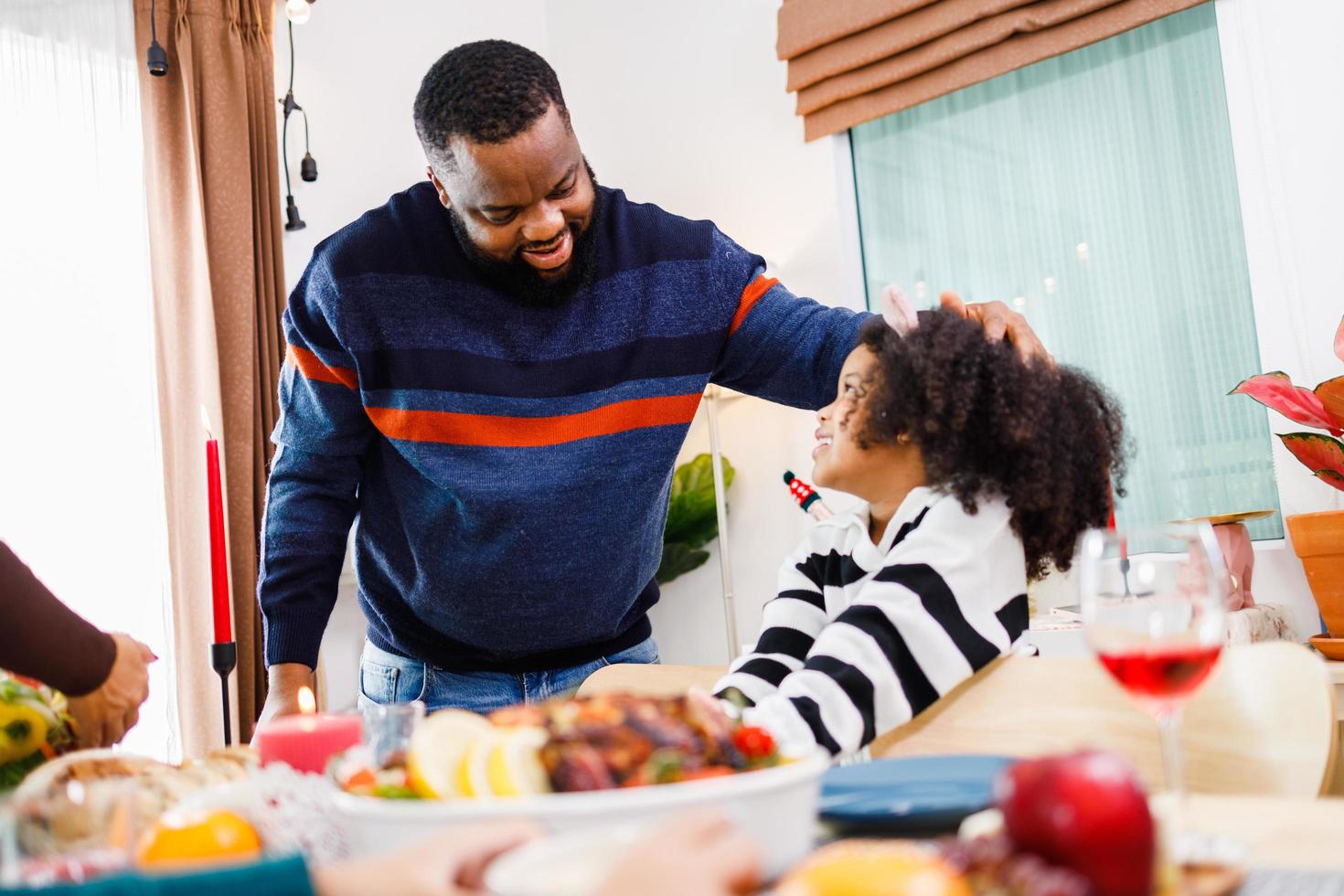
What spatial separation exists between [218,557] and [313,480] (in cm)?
61

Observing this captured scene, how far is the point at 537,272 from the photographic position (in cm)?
155

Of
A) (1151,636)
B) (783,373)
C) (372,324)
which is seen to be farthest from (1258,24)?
(1151,636)

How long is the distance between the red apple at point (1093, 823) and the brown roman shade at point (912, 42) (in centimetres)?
280

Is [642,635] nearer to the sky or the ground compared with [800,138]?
nearer to the ground

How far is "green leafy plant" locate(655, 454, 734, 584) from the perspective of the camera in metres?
3.66

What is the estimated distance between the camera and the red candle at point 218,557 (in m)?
1.01

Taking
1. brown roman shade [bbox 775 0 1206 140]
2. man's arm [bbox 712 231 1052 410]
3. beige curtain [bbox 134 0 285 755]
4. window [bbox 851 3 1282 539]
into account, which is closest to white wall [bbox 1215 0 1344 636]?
window [bbox 851 3 1282 539]

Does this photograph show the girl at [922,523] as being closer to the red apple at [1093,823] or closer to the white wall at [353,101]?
the red apple at [1093,823]

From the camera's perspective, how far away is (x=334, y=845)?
0.69m

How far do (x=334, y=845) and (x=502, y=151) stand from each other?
94 centimetres

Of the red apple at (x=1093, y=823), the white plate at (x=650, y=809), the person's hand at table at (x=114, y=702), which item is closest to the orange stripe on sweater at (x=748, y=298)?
the person's hand at table at (x=114, y=702)

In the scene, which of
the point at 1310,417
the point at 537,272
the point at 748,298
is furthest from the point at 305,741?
the point at 1310,417

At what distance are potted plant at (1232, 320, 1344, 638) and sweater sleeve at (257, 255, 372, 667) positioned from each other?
157 centimetres

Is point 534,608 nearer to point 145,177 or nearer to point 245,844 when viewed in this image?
point 245,844
